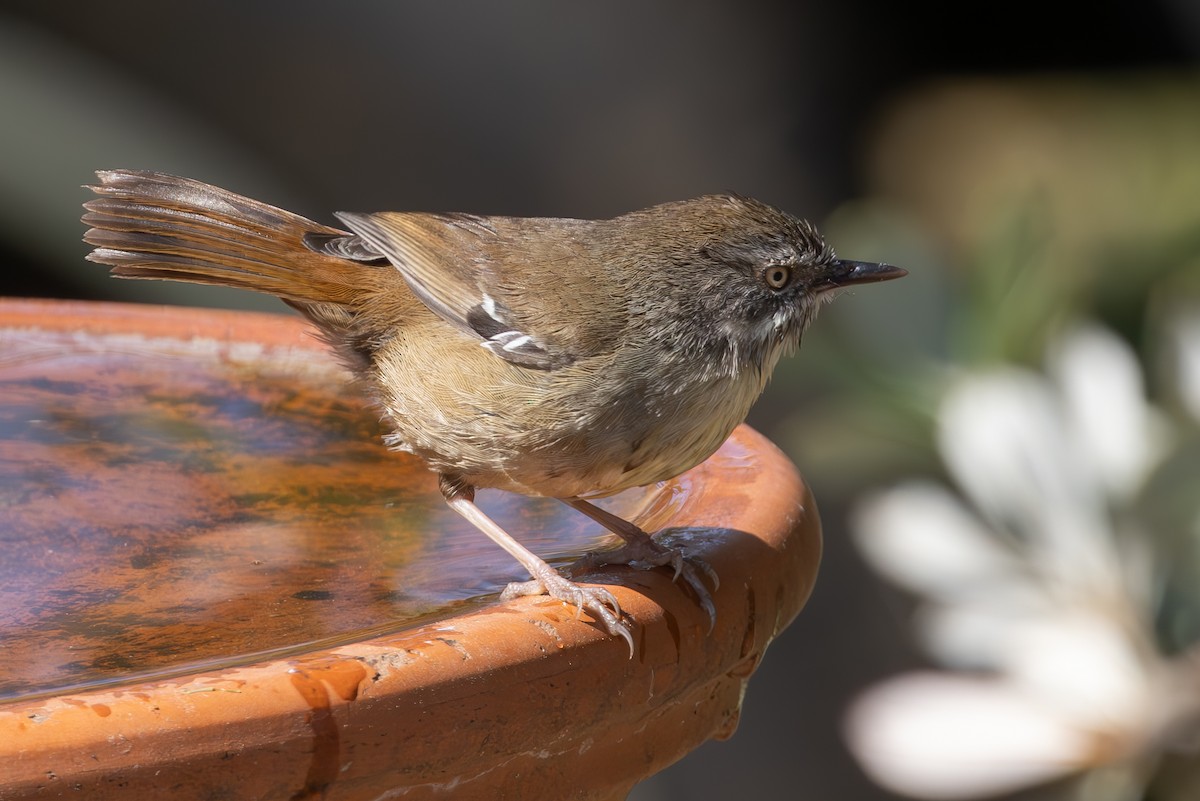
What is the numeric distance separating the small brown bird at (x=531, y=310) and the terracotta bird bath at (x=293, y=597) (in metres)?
0.20

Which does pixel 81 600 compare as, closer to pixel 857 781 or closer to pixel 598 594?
pixel 598 594

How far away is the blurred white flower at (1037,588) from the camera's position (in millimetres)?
4605

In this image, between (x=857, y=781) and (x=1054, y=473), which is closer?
(x=1054, y=473)

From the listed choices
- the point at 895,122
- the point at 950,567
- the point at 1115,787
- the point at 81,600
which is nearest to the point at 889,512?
the point at 950,567

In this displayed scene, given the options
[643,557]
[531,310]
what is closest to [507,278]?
[531,310]

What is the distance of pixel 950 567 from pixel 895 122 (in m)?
4.21

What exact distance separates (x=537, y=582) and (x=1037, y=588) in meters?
2.62

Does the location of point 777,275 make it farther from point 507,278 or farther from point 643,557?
point 643,557

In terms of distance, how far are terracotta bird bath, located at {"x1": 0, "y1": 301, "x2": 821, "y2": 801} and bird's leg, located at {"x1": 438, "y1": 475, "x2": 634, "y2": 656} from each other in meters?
0.04

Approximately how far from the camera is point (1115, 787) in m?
4.65

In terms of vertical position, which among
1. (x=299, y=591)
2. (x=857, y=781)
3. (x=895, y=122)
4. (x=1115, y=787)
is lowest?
(x=857, y=781)

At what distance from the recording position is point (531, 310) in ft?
11.1

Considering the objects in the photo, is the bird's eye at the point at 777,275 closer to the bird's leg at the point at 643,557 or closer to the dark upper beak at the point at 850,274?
the dark upper beak at the point at 850,274

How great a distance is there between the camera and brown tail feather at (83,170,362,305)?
11.0 feet
